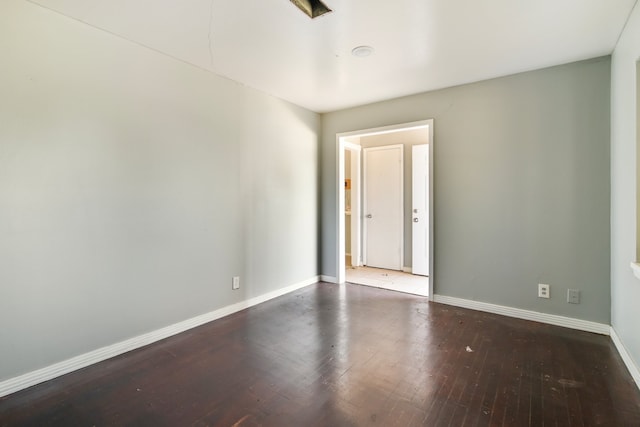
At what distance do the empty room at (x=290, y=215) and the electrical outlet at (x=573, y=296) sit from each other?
3 cm

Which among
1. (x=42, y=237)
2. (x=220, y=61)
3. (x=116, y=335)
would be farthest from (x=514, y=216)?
(x=42, y=237)

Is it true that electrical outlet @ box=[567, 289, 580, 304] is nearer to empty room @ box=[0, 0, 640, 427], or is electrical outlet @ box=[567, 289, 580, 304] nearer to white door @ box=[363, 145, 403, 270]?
empty room @ box=[0, 0, 640, 427]

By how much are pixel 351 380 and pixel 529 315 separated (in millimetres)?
2162

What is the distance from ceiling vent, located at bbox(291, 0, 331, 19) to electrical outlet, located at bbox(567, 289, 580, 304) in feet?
10.6

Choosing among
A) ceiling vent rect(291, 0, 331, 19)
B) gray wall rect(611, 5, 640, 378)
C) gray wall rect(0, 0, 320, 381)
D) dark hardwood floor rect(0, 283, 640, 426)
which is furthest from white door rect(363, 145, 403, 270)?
ceiling vent rect(291, 0, 331, 19)

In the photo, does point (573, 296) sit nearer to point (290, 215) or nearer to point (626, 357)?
point (626, 357)

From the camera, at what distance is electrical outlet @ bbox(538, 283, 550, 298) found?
309 centimetres

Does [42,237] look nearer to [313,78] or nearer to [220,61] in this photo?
[220,61]

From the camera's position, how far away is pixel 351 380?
6.99 feet

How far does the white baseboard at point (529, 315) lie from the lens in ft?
9.44

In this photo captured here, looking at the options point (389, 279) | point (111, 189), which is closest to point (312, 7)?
point (111, 189)

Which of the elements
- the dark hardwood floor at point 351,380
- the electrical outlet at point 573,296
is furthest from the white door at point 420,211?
the electrical outlet at point 573,296

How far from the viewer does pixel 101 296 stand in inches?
94.3

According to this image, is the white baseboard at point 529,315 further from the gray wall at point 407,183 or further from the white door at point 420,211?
the gray wall at point 407,183
